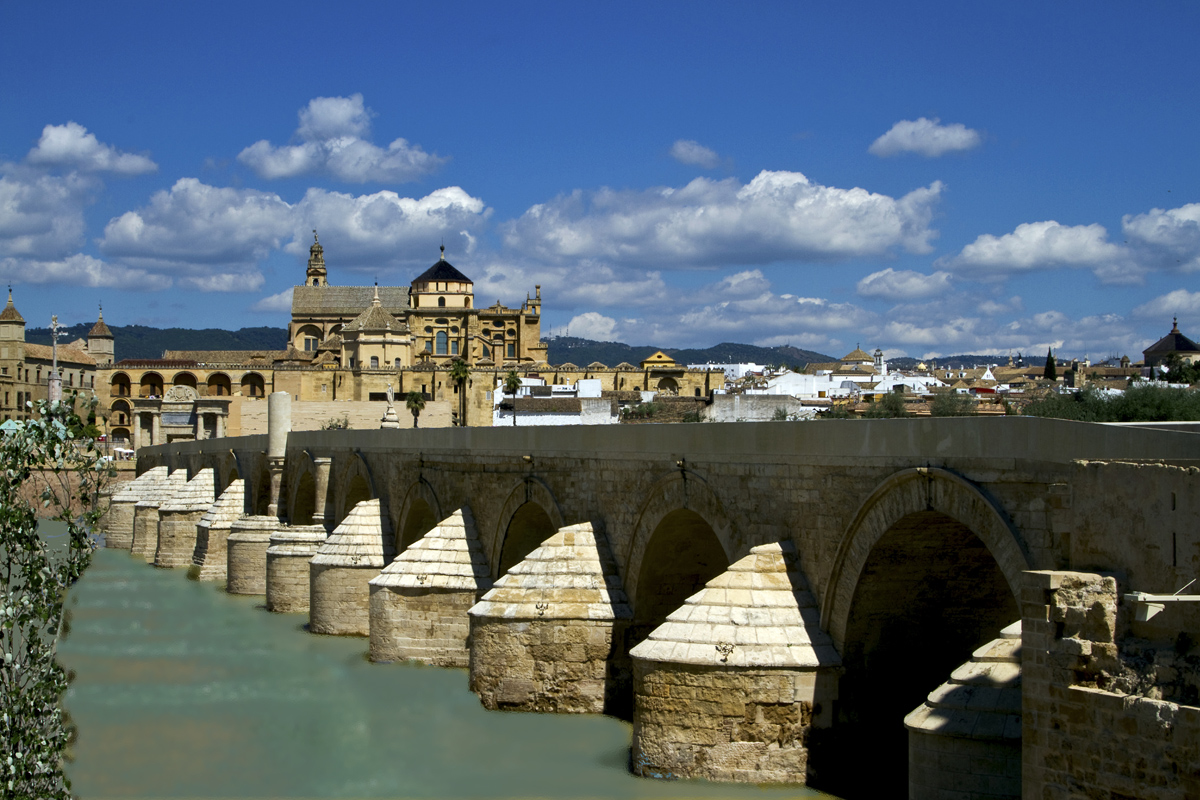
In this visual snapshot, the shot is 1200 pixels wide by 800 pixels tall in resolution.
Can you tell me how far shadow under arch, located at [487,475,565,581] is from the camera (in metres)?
17.0

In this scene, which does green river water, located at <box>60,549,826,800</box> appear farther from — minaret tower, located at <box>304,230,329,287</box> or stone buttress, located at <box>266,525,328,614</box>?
minaret tower, located at <box>304,230,329,287</box>

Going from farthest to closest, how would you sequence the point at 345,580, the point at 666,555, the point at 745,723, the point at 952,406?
the point at 952,406 → the point at 345,580 → the point at 666,555 → the point at 745,723

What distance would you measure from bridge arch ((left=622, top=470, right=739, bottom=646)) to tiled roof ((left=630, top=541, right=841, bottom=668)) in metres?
1.97

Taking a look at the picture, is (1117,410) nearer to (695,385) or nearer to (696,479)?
(696,479)

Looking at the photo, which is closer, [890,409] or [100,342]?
[890,409]

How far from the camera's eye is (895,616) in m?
10.8

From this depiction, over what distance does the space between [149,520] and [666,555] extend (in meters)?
30.4

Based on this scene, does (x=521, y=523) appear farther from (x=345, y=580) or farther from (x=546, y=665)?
(x=345, y=580)

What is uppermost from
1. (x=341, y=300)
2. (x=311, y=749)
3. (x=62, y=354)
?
(x=341, y=300)

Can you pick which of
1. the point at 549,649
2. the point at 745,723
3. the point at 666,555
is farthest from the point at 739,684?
the point at 549,649

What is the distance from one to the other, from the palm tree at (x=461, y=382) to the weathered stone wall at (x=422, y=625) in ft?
162

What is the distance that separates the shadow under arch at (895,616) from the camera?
10164mm

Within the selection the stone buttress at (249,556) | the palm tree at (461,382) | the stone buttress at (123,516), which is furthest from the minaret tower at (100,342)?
the stone buttress at (249,556)

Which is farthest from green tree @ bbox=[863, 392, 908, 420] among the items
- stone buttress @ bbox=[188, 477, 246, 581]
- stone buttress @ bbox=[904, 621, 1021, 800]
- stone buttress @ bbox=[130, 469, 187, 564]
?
stone buttress @ bbox=[904, 621, 1021, 800]
